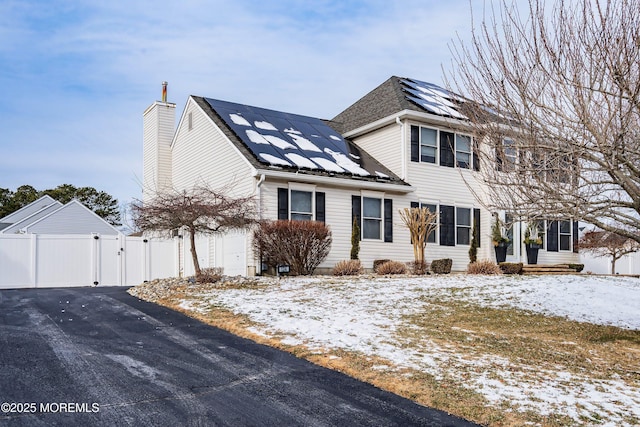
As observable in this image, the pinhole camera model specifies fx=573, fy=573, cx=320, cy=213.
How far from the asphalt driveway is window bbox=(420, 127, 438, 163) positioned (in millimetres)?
12973

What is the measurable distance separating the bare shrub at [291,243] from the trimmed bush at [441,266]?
4.27 m

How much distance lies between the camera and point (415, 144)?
19781 millimetres

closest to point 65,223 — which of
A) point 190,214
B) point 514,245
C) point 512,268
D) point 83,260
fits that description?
point 83,260

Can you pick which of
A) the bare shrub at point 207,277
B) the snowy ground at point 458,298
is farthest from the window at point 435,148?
the bare shrub at point 207,277

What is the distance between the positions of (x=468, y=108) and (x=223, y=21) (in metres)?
7.24

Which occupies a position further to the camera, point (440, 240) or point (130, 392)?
point (440, 240)

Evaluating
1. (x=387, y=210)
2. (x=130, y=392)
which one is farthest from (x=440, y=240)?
(x=130, y=392)

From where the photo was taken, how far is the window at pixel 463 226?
20494 millimetres

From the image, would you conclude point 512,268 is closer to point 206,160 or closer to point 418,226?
point 418,226

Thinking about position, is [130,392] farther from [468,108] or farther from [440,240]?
[440,240]

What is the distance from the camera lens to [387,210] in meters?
18.9

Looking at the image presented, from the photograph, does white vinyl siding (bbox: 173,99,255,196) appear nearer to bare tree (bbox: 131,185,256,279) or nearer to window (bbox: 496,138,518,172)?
bare tree (bbox: 131,185,256,279)

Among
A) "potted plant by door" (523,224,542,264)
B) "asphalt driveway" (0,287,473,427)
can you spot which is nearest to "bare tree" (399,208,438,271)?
"potted plant by door" (523,224,542,264)

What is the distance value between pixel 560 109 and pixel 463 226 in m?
13.1
